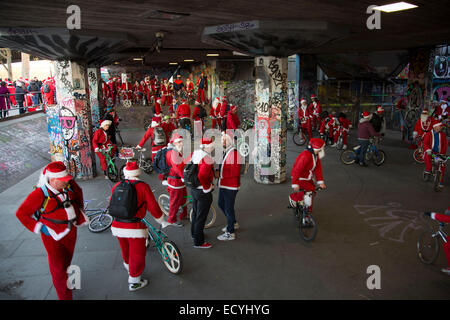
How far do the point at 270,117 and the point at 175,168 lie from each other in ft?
14.5

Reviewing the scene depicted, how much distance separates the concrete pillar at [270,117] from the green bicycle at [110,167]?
475cm

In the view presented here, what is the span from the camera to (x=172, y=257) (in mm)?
5648

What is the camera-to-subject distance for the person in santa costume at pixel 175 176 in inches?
281

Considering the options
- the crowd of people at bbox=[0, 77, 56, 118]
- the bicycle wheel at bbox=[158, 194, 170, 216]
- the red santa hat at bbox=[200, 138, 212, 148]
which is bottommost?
the bicycle wheel at bbox=[158, 194, 170, 216]

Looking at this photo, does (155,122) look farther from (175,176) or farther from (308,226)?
(308,226)

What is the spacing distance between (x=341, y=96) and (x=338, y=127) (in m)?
7.91

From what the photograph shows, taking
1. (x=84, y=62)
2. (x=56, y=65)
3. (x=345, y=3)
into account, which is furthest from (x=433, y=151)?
(x=56, y=65)

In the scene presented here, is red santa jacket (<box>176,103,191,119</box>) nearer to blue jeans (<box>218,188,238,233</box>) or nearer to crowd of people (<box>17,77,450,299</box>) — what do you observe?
crowd of people (<box>17,77,450,299</box>)

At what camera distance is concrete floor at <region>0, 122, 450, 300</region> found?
521 cm

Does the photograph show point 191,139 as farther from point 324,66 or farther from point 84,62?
point 324,66

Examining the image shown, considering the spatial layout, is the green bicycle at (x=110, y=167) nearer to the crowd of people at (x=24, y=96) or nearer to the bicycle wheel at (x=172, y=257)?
the bicycle wheel at (x=172, y=257)

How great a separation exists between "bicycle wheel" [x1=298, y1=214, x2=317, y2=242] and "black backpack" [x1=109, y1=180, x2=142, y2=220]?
358 centimetres

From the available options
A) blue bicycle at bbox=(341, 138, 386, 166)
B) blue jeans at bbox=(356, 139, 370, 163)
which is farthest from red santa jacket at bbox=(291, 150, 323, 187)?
blue bicycle at bbox=(341, 138, 386, 166)
